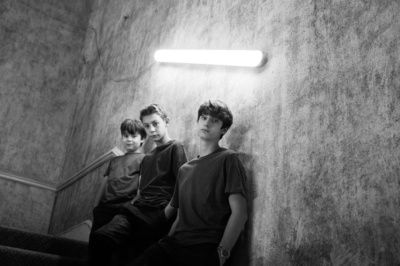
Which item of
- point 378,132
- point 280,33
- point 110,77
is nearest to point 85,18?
point 110,77

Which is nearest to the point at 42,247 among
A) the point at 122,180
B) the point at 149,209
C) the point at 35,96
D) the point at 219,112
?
the point at 122,180

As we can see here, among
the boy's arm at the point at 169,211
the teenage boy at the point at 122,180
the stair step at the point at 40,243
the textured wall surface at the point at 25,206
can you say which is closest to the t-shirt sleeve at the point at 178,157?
the boy's arm at the point at 169,211

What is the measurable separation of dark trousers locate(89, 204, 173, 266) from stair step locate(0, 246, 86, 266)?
27 centimetres

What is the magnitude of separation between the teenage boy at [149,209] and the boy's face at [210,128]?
40cm

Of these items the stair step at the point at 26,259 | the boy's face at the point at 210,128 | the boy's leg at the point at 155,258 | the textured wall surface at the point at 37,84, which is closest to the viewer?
the boy's leg at the point at 155,258

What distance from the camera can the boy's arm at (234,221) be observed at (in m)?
2.12

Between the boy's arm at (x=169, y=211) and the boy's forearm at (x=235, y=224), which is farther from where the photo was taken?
the boy's arm at (x=169, y=211)

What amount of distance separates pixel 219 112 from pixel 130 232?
0.91 metres

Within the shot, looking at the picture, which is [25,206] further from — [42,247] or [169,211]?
[169,211]

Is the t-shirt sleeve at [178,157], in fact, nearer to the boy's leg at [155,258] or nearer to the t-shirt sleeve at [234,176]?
the t-shirt sleeve at [234,176]

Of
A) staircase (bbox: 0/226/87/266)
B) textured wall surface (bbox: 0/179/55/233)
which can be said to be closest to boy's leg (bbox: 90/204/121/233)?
staircase (bbox: 0/226/87/266)

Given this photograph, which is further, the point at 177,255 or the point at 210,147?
the point at 210,147

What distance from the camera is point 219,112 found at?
259cm

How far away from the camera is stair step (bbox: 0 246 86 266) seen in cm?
282
